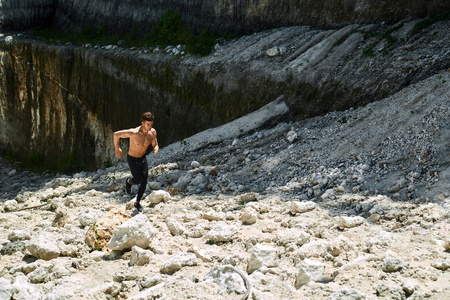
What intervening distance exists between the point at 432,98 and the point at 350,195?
202 centimetres

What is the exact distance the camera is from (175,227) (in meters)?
4.93

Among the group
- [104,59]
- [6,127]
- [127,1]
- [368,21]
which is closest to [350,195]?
[368,21]

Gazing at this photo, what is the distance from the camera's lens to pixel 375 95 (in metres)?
7.59

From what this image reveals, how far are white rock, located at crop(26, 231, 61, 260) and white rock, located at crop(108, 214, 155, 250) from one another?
545mm

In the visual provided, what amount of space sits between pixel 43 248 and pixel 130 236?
0.83 metres

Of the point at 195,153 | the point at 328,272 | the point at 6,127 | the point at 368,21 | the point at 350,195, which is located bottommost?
the point at 6,127

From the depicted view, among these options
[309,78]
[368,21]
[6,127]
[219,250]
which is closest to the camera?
[219,250]

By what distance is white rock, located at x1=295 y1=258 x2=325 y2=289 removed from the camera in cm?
361

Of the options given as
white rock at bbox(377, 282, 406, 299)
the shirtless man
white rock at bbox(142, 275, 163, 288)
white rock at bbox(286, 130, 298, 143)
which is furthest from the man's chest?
white rock at bbox(377, 282, 406, 299)

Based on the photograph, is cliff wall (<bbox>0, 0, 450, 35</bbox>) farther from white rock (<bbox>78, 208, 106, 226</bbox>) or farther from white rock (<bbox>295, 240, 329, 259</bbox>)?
white rock (<bbox>78, 208, 106, 226</bbox>)

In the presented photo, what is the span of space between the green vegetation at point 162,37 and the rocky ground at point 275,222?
419 cm

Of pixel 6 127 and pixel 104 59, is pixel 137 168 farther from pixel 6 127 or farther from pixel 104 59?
pixel 6 127

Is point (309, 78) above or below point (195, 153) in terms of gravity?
above

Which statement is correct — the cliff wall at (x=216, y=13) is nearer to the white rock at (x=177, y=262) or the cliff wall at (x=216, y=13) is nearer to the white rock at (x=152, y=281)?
the white rock at (x=177, y=262)
